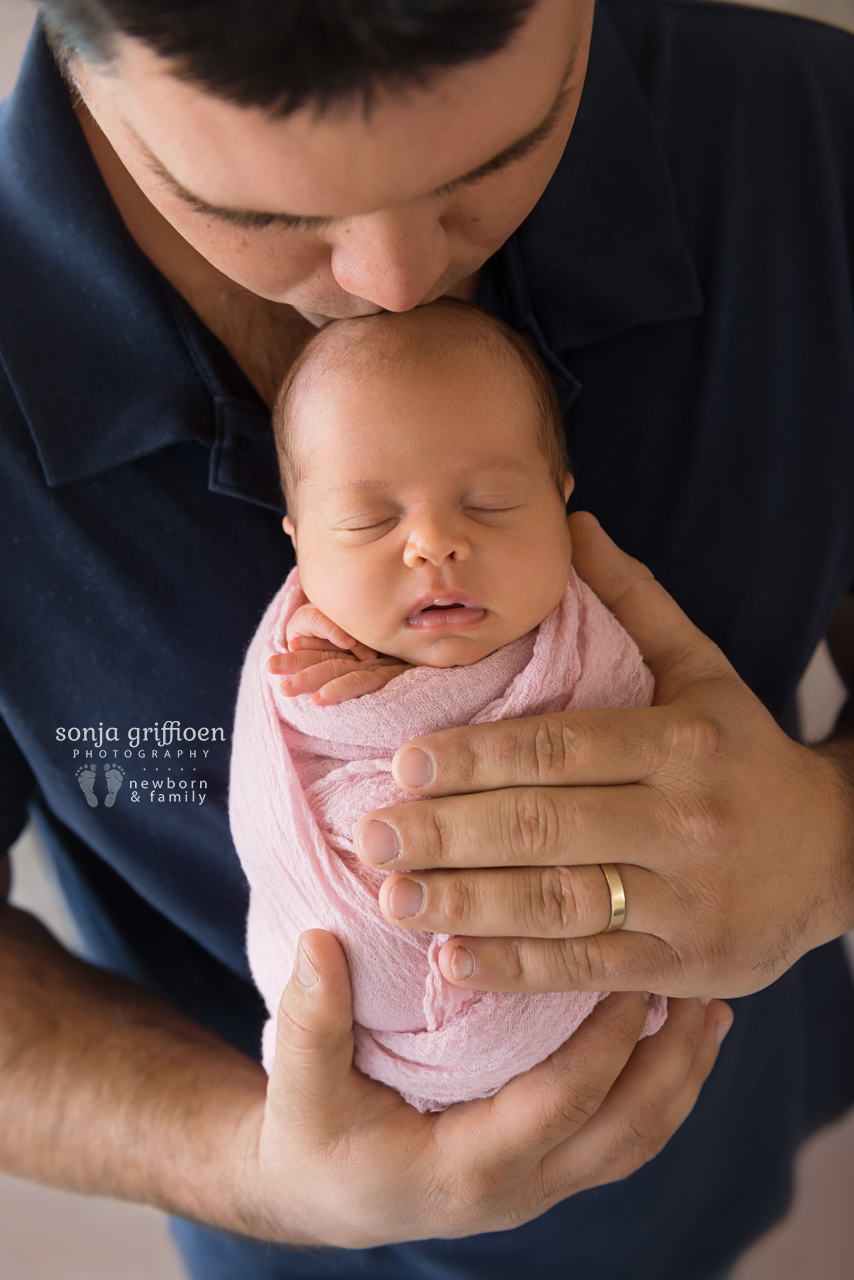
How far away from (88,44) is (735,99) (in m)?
0.80

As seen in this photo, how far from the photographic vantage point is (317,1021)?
2.35 feet

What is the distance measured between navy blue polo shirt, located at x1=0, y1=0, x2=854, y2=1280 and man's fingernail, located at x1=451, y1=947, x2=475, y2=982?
35 cm

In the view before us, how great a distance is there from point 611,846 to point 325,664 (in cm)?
31

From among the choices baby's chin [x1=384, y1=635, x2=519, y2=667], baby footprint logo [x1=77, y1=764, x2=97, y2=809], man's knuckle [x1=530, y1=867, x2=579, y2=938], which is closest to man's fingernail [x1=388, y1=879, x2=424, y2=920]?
man's knuckle [x1=530, y1=867, x2=579, y2=938]

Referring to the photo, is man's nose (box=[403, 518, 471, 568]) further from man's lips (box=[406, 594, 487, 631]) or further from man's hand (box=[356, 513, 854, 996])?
man's hand (box=[356, 513, 854, 996])

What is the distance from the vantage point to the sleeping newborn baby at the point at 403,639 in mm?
747

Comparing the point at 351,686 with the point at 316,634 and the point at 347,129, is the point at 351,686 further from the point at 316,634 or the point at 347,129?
the point at 347,129

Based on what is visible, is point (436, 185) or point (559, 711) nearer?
point (436, 185)

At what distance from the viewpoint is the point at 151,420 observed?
0.82 metres

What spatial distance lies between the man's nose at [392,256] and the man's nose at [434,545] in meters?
0.19

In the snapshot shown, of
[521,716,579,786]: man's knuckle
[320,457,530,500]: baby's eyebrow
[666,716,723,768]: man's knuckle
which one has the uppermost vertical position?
[320,457,530,500]: baby's eyebrow

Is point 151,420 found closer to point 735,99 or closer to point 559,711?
point 559,711

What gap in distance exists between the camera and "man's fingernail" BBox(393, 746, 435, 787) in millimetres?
702

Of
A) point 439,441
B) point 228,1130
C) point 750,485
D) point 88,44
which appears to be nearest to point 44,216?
point 88,44
